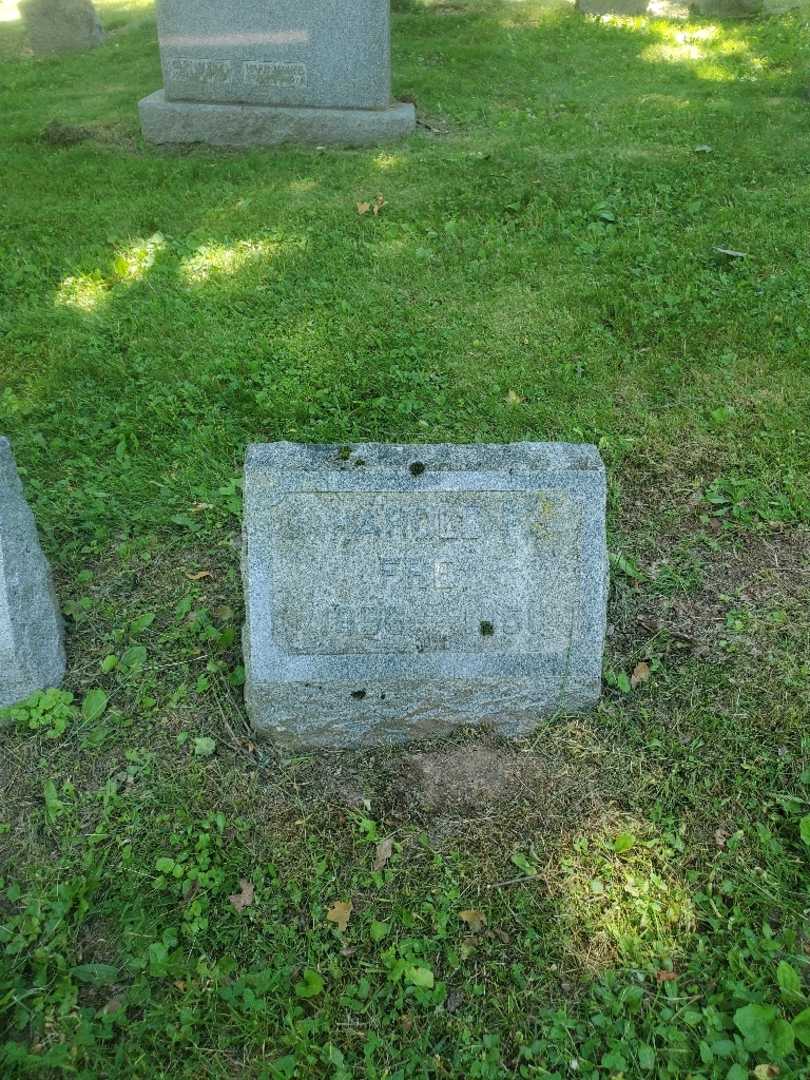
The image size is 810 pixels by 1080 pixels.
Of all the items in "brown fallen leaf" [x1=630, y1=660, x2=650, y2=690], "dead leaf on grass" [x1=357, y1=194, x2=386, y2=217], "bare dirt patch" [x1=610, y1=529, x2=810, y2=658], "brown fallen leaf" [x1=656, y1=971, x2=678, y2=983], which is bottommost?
"brown fallen leaf" [x1=656, y1=971, x2=678, y2=983]

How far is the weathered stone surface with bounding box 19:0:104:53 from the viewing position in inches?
385

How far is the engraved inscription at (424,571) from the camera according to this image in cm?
259

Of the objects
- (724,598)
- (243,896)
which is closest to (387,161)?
(724,598)

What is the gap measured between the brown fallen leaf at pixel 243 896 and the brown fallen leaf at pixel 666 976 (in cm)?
110

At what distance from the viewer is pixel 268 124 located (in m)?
7.02

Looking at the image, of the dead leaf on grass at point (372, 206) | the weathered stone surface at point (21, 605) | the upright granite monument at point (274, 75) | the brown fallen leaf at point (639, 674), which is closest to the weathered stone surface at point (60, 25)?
the upright granite monument at point (274, 75)

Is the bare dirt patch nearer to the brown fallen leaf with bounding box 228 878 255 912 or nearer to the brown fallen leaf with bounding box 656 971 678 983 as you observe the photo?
the brown fallen leaf with bounding box 656 971 678 983

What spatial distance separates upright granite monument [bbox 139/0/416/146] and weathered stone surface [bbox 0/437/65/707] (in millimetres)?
5284

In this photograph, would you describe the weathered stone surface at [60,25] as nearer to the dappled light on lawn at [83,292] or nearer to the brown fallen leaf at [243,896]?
the dappled light on lawn at [83,292]

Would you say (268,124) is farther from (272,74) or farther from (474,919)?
(474,919)

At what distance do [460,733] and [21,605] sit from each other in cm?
146

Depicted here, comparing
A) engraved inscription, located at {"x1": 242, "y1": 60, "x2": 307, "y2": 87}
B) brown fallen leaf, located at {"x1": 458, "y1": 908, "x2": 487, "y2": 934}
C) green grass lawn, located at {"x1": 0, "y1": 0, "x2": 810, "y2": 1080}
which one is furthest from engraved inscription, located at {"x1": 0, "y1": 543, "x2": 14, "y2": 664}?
engraved inscription, located at {"x1": 242, "y1": 60, "x2": 307, "y2": 87}

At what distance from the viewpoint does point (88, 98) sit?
8227mm

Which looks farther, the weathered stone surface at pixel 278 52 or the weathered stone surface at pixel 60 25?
the weathered stone surface at pixel 60 25
